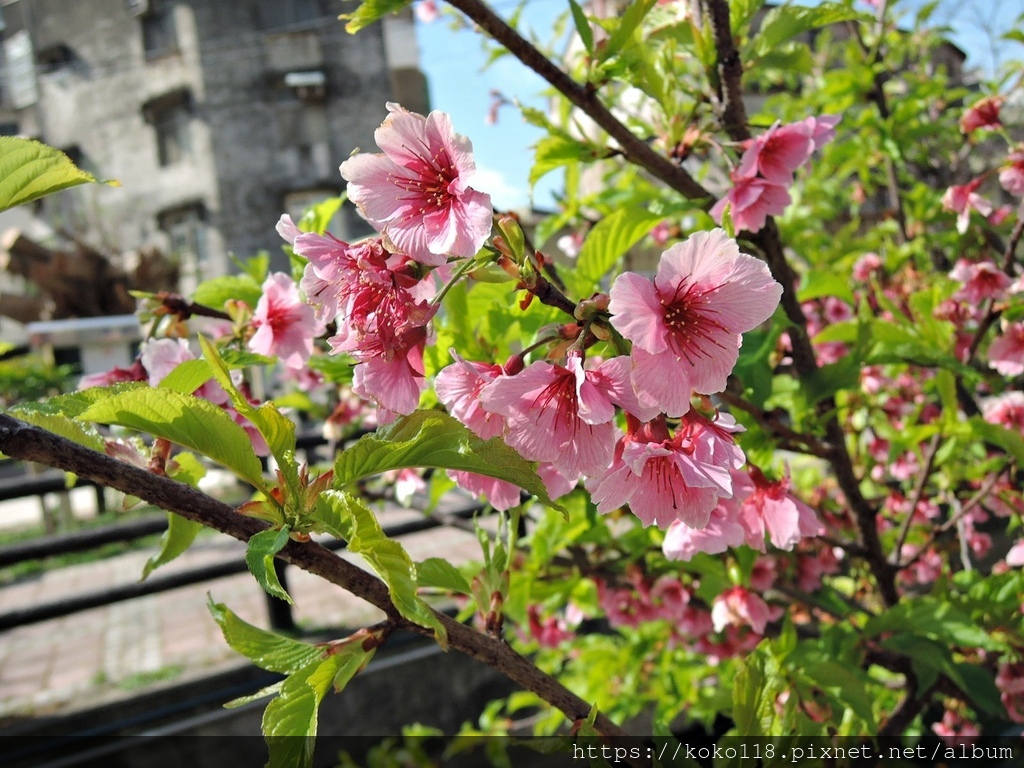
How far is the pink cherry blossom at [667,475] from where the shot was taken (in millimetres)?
638

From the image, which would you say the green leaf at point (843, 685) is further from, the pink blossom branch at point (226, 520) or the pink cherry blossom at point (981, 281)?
the pink cherry blossom at point (981, 281)

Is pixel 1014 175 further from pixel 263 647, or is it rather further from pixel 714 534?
pixel 263 647

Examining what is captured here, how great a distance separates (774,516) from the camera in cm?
89

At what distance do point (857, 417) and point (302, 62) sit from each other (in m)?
15.3

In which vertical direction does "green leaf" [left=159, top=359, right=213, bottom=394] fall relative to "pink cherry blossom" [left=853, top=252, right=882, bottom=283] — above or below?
above

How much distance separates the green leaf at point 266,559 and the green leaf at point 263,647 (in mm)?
143

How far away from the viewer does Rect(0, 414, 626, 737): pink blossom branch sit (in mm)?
494

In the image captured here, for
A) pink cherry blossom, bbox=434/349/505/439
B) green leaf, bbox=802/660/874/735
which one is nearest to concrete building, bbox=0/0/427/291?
green leaf, bbox=802/660/874/735

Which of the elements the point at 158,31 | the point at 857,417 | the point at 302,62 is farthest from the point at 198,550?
the point at 158,31

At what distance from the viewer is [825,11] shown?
1.03 m

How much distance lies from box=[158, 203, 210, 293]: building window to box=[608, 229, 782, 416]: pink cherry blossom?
52.4 ft

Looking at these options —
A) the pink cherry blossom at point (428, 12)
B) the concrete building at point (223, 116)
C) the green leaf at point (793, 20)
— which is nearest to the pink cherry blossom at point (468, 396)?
the green leaf at point (793, 20)

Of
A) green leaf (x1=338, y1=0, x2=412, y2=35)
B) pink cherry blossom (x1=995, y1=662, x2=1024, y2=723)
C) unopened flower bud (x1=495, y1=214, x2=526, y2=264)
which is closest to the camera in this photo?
unopened flower bud (x1=495, y1=214, x2=526, y2=264)

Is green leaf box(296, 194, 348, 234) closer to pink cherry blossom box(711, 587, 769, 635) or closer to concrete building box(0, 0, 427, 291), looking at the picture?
pink cherry blossom box(711, 587, 769, 635)
